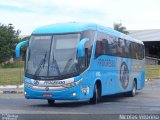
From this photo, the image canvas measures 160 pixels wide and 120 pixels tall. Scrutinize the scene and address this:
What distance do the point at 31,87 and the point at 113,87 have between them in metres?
5.08

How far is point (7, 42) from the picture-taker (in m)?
76.1

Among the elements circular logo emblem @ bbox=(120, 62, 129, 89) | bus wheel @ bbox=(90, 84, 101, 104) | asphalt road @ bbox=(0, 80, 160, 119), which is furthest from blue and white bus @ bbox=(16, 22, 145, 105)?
circular logo emblem @ bbox=(120, 62, 129, 89)

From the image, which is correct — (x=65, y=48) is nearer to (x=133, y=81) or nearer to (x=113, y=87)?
(x=113, y=87)

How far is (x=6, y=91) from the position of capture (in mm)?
29766

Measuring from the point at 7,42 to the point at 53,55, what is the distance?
5815 centimetres

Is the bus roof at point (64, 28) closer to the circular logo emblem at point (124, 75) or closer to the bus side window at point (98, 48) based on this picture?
the bus side window at point (98, 48)

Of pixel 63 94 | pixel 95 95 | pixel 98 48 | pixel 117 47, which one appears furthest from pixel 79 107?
pixel 117 47

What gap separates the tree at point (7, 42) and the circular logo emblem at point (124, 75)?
165ft

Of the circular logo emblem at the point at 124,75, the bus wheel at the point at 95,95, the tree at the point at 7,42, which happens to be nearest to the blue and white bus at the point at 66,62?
the bus wheel at the point at 95,95

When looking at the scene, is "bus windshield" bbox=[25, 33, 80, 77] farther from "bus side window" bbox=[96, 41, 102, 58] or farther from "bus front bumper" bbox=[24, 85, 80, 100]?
"bus side window" bbox=[96, 41, 102, 58]

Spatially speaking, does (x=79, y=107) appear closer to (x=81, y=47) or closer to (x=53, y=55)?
(x=53, y=55)

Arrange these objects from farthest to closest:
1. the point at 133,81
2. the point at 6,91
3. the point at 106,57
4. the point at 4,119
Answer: the point at 6,91 < the point at 133,81 < the point at 106,57 < the point at 4,119

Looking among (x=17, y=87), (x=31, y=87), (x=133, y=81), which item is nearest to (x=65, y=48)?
(x=31, y=87)

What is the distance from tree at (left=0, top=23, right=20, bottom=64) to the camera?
73.9 m
